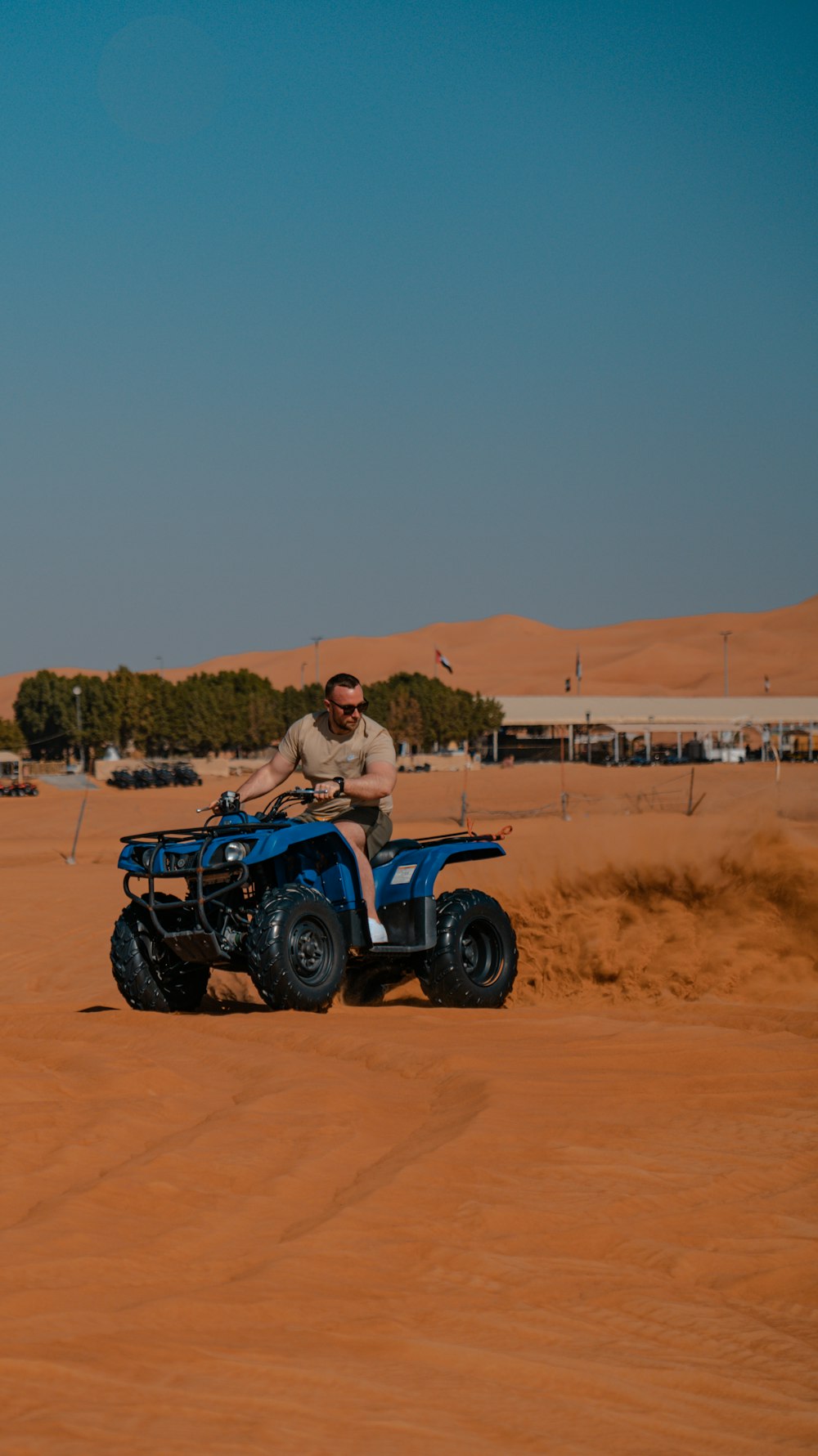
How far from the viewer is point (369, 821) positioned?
903 centimetres

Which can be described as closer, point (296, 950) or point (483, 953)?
point (296, 950)

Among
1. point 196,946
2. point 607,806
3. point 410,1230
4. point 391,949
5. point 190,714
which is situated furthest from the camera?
point 190,714

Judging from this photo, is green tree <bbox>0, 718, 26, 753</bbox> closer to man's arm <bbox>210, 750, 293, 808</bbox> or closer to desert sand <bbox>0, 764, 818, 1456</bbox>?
man's arm <bbox>210, 750, 293, 808</bbox>

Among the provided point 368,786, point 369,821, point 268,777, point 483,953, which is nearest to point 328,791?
point 368,786

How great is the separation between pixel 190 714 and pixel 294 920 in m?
82.6

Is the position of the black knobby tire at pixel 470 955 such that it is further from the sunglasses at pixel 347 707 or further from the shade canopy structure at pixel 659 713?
the shade canopy structure at pixel 659 713

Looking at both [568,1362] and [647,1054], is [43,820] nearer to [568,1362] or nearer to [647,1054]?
[647,1054]

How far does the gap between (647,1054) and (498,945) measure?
295cm

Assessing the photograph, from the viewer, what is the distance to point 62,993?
11.9 metres

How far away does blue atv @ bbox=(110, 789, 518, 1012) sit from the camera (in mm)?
8242

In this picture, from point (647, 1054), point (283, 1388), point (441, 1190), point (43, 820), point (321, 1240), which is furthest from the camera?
point (43, 820)

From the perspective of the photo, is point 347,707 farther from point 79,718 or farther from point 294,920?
point 79,718

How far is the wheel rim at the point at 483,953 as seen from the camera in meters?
9.55

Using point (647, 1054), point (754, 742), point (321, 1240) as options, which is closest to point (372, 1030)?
point (647, 1054)
